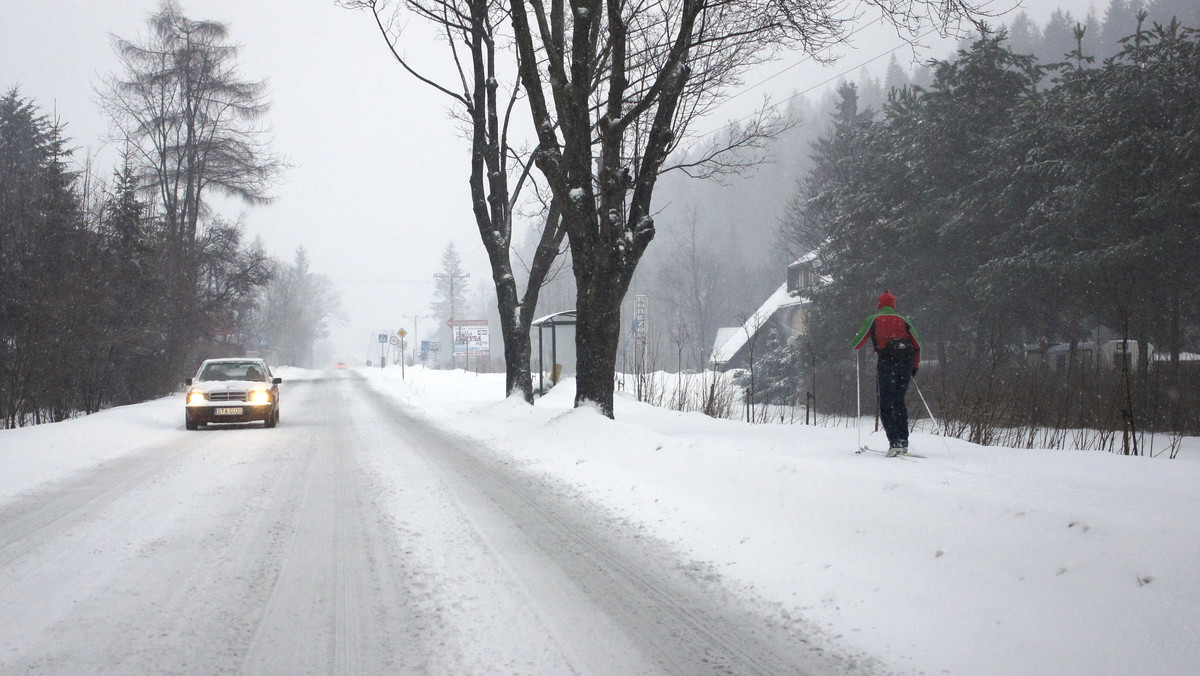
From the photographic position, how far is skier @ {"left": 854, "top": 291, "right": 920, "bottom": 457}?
7.62 meters

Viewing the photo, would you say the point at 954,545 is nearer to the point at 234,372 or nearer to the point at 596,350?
the point at 596,350

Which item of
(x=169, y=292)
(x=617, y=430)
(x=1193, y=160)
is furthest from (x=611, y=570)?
(x=169, y=292)

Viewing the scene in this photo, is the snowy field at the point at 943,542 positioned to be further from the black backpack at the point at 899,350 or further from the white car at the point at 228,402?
the white car at the point at 228,402

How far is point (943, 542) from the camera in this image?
4590mm

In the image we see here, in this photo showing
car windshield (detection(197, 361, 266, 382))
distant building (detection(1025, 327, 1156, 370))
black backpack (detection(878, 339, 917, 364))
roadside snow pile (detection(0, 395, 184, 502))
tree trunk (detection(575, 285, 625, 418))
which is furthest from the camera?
distant building (detection(1025, 327, 1156, 370))

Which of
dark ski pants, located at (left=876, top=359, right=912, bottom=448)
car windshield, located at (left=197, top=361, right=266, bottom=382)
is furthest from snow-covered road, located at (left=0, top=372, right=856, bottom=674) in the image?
car windshield, located at (left=197, top=361, right=266, bottom=382)

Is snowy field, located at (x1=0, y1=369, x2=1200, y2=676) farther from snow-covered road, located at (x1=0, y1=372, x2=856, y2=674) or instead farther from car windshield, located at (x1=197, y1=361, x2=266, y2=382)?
car windshield, located at (x1=197, y1=361, x2=266, y2=382)

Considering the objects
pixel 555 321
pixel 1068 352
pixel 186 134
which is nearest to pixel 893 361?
pixel 555 321

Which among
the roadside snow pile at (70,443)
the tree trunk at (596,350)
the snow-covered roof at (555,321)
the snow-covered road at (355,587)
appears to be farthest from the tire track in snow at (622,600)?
the snow-covered roof at (555,321)

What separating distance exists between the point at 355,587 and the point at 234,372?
45.5 ft

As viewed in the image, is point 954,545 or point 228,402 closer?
point 954,545

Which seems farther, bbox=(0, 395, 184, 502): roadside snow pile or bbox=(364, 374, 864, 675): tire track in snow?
bbox=(0, 395, 184, 502): roadside snow pile

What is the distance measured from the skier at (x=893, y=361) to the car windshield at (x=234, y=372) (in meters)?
13.4

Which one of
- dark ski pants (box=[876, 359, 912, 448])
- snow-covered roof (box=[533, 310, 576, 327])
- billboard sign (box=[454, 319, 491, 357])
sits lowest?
dark ski pants (box=[876, 359, 912, 448])
